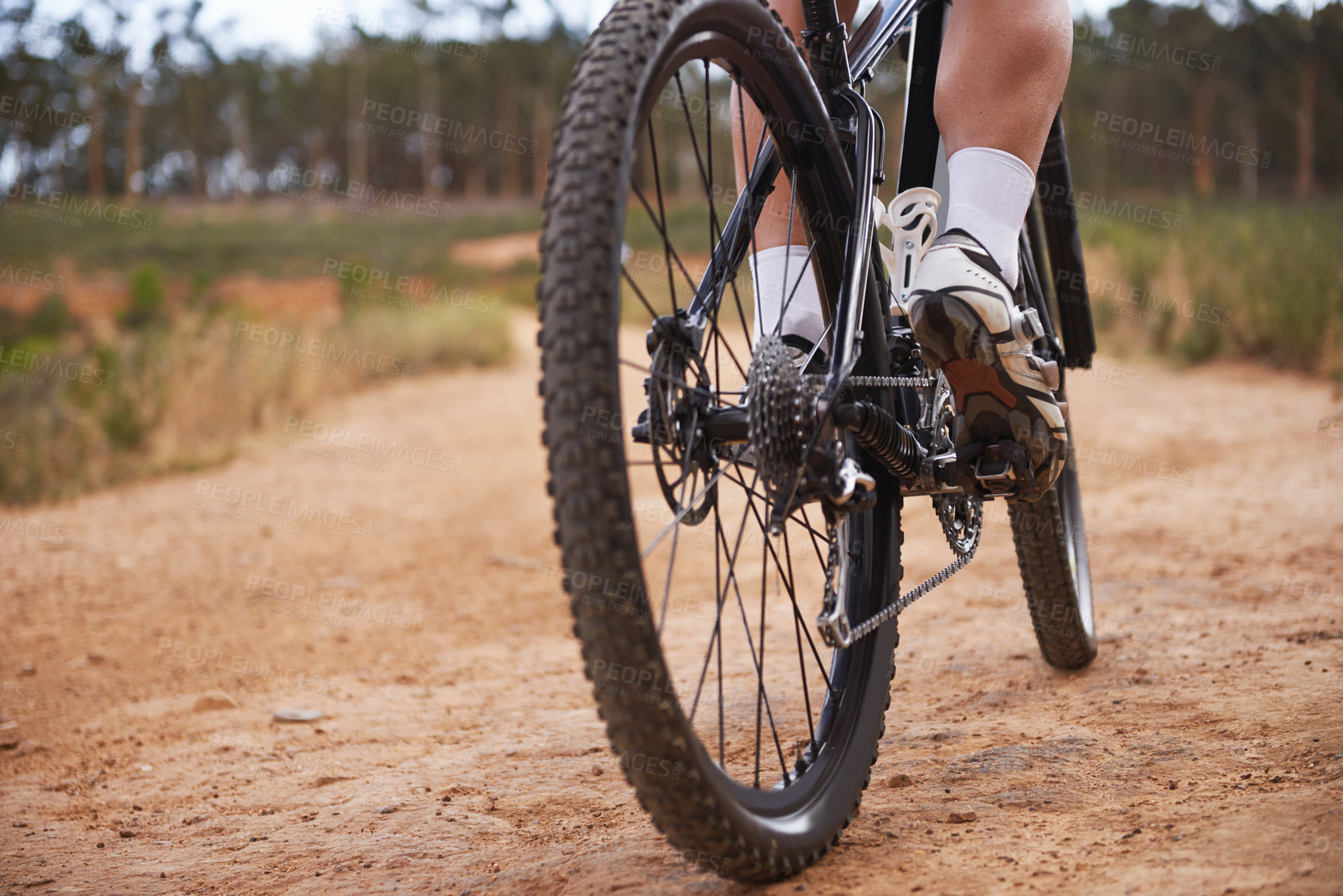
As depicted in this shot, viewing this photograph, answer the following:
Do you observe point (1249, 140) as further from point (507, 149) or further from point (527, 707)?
point (527, 707)

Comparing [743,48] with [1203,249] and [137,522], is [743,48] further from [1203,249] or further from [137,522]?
[1203,249]

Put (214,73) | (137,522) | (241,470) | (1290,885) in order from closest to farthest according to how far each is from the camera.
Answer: (1290,885) < (137,522) < (241,470) < (214,73)

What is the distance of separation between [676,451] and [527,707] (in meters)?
1.42

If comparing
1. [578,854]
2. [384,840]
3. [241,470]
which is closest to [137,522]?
[241,470]

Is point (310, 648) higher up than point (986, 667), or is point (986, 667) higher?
point (986, 667)

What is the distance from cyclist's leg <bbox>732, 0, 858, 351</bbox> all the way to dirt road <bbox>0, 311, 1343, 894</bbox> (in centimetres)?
86

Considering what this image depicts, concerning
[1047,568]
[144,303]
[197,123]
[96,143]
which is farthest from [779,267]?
[197,123]

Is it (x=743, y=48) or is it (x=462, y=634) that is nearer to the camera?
(x=743, y=48)

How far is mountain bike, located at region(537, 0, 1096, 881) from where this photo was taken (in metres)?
1.09

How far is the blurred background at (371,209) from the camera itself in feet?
25.0

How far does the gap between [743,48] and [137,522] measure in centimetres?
470

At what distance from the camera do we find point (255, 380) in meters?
7.77

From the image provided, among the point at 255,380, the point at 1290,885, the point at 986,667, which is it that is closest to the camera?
the point at 1290,885

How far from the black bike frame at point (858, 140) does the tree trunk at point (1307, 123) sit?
99.7 ft
